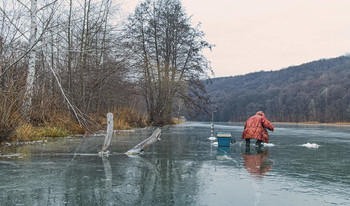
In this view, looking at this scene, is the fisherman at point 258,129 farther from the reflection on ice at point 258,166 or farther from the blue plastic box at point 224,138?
the reflection on ice at point 258,166

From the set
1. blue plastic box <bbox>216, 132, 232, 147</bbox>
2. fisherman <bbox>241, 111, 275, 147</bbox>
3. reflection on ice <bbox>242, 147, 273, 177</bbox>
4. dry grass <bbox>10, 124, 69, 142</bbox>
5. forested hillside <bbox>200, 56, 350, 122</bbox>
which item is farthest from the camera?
forested hillside <bbox>200, 56, 350, 122</bbox>

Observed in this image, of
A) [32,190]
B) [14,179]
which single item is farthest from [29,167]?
[32,190]

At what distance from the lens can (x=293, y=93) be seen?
124375mm

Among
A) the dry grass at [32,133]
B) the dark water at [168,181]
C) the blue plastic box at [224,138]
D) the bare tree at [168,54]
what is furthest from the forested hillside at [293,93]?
the dark water at [168,181]

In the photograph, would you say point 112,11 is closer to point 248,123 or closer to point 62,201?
point 248,123

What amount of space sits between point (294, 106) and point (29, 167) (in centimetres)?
11994

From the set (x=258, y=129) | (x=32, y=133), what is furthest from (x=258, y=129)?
(x=32, y=133)

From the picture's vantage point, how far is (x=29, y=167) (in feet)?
19.9

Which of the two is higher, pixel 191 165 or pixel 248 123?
pixel 248 123

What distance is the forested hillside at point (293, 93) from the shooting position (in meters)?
103

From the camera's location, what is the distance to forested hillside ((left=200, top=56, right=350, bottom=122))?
10325 cm

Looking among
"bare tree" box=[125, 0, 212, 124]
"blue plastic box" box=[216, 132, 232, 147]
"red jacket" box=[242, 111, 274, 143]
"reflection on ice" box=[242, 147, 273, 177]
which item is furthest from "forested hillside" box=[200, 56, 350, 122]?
"reflection on ice" box=[242, 147, 273, 177]

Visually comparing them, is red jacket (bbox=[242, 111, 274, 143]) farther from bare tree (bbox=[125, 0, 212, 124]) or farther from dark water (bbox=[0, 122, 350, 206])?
bare tree (bbox=[125, 0, 212, 124])

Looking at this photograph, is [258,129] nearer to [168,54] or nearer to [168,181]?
[168,181]
